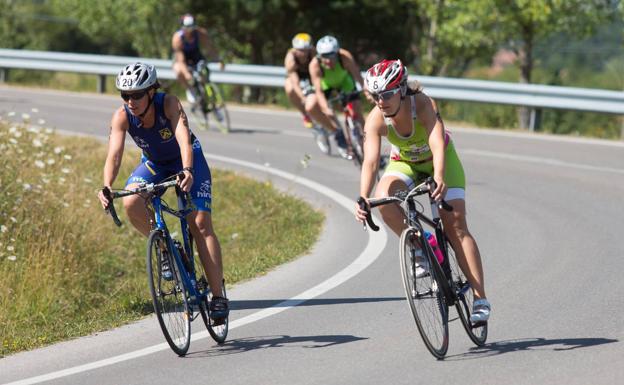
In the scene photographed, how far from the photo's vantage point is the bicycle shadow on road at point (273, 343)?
7902 millimetres

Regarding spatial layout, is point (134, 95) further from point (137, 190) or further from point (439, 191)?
point (439, 191)

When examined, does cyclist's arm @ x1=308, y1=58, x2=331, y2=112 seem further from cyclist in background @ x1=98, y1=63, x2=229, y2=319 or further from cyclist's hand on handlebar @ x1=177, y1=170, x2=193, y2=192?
cyclist's hand on handlebar @ x1=177, y1=170, x2=193, y2=192

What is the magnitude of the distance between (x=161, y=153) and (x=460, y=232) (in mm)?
2160

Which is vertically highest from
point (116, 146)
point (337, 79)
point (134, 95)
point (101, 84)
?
point (134, 95)

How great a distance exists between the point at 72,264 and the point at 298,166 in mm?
5875

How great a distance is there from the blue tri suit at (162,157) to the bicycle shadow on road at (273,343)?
0.92 metres

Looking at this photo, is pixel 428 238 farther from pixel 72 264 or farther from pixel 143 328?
pixel 72 264

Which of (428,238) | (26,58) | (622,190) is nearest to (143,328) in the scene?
(428,238)

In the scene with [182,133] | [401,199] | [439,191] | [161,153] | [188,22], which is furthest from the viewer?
[188,22]

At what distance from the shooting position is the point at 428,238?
7.58 meters

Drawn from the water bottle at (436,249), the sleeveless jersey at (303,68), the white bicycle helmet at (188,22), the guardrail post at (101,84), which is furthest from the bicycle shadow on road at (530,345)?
the guardrail post at (101,84)

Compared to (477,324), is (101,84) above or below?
below

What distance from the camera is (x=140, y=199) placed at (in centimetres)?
816

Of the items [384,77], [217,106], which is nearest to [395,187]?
[384,77]
